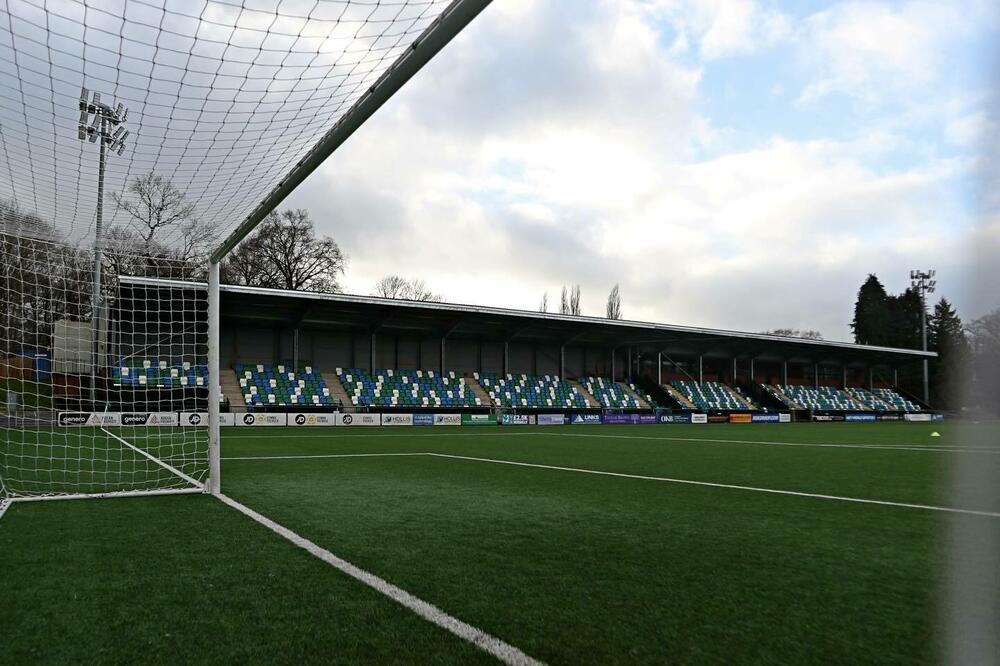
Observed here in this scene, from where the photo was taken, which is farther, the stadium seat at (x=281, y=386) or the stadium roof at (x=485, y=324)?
the stadium seat at (x=281, y=386)

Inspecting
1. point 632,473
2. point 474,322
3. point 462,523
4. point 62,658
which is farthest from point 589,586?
point 474,322

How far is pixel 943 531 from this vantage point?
1.11 m

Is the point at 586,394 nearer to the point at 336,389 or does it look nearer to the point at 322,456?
the point at 336,389

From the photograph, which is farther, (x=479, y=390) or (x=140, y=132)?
(x=479, y=390)

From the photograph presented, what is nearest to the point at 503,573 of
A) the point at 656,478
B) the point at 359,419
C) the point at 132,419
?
the point at 656,478

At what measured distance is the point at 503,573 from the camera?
12.4 feet

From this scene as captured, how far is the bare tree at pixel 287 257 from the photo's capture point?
130 feet

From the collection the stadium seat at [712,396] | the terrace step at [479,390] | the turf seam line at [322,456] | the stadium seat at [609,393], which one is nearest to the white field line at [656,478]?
the turf seam line at [322,456]

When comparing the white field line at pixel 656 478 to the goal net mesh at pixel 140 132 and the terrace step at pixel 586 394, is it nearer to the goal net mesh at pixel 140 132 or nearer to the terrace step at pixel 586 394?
the goal net mesh at pixel 140 132

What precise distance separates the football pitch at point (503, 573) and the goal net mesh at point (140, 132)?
9.01 ft

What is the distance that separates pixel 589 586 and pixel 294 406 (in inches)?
1083

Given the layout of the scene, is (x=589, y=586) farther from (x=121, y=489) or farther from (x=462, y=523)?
(x=121, y=489)

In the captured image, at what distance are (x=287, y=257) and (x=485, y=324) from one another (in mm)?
14235

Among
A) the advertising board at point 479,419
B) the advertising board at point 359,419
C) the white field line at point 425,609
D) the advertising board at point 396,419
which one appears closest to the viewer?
the white field line at point 425,609
